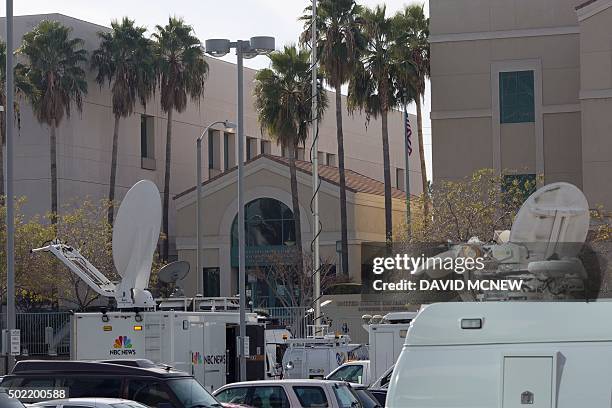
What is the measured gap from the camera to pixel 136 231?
86.2ft

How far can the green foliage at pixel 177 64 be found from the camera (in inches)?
2552

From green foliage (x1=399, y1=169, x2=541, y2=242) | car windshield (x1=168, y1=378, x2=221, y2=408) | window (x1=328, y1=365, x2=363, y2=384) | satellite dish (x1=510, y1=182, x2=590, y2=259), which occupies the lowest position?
window (x1=328, y1=365, x2=363, y2=384)

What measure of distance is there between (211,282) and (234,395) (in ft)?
153

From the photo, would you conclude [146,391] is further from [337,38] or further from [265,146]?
[265,146]

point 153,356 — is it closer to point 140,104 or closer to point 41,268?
point 41,268

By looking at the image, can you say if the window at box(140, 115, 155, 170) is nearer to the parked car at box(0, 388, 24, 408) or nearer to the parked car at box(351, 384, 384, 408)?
the parked car at box(351, 384, 384, 408)

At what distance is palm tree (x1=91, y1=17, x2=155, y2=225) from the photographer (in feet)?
208

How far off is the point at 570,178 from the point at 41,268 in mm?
20269

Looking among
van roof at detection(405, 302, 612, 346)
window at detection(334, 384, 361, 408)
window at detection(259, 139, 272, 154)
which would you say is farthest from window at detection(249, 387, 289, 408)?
window at detection(259, 139, 272, 154)

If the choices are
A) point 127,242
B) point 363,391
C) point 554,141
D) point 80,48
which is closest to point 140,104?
point 80,48

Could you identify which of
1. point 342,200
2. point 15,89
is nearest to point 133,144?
point 15,89

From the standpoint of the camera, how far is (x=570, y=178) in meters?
50.9

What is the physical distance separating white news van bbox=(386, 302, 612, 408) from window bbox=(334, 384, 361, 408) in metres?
10.6

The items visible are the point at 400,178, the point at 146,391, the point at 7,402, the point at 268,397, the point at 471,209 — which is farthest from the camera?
the point at 400,178
